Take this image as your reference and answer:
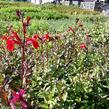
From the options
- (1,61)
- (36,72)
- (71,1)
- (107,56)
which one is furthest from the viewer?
(71,1)

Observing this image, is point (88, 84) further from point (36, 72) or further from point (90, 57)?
point (90, 57)

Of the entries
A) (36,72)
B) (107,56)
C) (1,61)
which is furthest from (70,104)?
(107,56)

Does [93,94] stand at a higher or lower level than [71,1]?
higher

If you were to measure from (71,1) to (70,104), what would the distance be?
4717 centimetres

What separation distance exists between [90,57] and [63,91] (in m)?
1.94

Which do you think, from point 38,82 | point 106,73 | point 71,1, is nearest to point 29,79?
point 38,82

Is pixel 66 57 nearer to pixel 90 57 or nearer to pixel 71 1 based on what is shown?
pixel 90 57

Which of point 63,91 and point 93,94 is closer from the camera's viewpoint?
point 63,91

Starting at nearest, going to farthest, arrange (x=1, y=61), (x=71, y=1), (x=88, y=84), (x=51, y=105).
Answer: (x=51, y=105)
(x=88, y=84)
(x=1, y=61)
(x=71, y=1)

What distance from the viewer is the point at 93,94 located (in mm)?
3686

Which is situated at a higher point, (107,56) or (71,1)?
(107,56)

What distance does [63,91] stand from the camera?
3264 mm

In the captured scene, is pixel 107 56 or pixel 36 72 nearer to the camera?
pixel 36 72

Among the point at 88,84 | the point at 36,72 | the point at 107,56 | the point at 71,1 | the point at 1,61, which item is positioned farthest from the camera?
the point at 71,1
